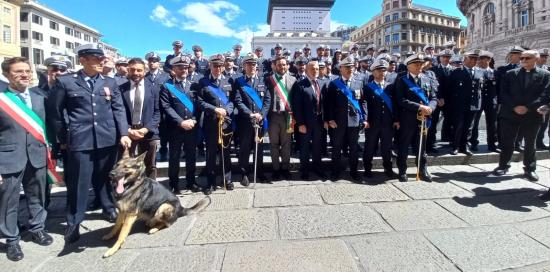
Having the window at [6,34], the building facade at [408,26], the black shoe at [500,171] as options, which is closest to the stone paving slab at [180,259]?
the black shoe at [500,171]

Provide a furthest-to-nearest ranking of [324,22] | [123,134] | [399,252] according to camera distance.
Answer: [324,22] → [123,134] → [399,252]

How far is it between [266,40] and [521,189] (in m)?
53.9

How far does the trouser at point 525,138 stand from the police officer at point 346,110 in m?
2.79

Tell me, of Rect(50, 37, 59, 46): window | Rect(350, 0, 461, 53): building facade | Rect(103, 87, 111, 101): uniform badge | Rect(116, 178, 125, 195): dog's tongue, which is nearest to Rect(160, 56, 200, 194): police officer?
Rect(103, 87, 111, 101): uniform badge

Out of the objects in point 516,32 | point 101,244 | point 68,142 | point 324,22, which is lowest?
point 101,244

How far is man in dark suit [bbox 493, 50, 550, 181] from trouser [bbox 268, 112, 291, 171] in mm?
4203

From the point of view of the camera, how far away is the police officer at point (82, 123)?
3.81 metres

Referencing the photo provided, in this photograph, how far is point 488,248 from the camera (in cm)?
339

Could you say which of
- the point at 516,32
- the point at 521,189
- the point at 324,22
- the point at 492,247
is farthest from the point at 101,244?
the point at 324,22

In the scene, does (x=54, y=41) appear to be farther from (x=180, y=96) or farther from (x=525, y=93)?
(x=525, y=93)

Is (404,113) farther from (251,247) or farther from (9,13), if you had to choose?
(9,13)

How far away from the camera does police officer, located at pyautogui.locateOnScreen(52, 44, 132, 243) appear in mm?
3807

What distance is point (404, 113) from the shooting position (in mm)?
5738

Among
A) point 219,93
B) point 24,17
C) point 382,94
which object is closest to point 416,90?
point 382,94
